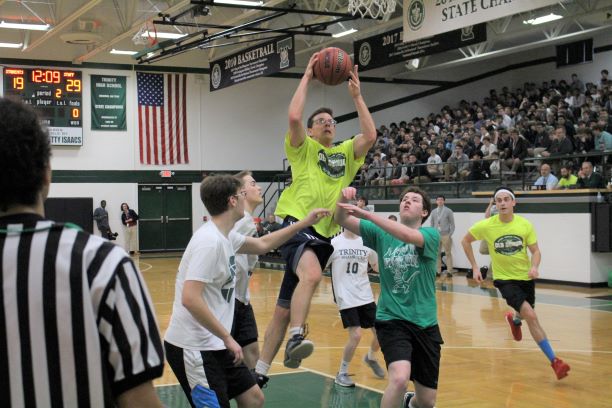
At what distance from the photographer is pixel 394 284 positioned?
551 cm

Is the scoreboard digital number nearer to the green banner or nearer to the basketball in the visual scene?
the green banner

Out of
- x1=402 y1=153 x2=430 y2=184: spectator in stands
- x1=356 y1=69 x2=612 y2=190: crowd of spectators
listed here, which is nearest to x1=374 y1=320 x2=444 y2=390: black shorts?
x1=356 y1=69 x2=612 y2=190: crowd of spectators

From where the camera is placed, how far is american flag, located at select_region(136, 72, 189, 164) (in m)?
27.2

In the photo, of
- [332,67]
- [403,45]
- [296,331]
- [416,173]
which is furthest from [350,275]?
[416,173]

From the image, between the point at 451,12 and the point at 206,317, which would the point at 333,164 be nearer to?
the point at 206,317

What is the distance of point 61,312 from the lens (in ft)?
5.86

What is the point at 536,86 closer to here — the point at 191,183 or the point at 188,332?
the point at 191,183

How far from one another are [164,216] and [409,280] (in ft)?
76.2

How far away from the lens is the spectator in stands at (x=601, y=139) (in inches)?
670

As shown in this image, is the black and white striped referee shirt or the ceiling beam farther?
the ceiling beam

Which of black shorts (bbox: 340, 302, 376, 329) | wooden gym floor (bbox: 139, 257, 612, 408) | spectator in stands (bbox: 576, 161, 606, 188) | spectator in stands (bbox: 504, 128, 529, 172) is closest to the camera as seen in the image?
wooden gym floor (bbox: 139, 257, 612, 408)

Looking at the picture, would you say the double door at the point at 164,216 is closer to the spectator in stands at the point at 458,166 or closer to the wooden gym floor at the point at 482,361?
the spectator in stands at the point at 458,166

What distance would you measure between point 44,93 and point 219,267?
2201 centimetres

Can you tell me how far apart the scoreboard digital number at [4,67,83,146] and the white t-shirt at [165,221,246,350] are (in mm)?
20903
